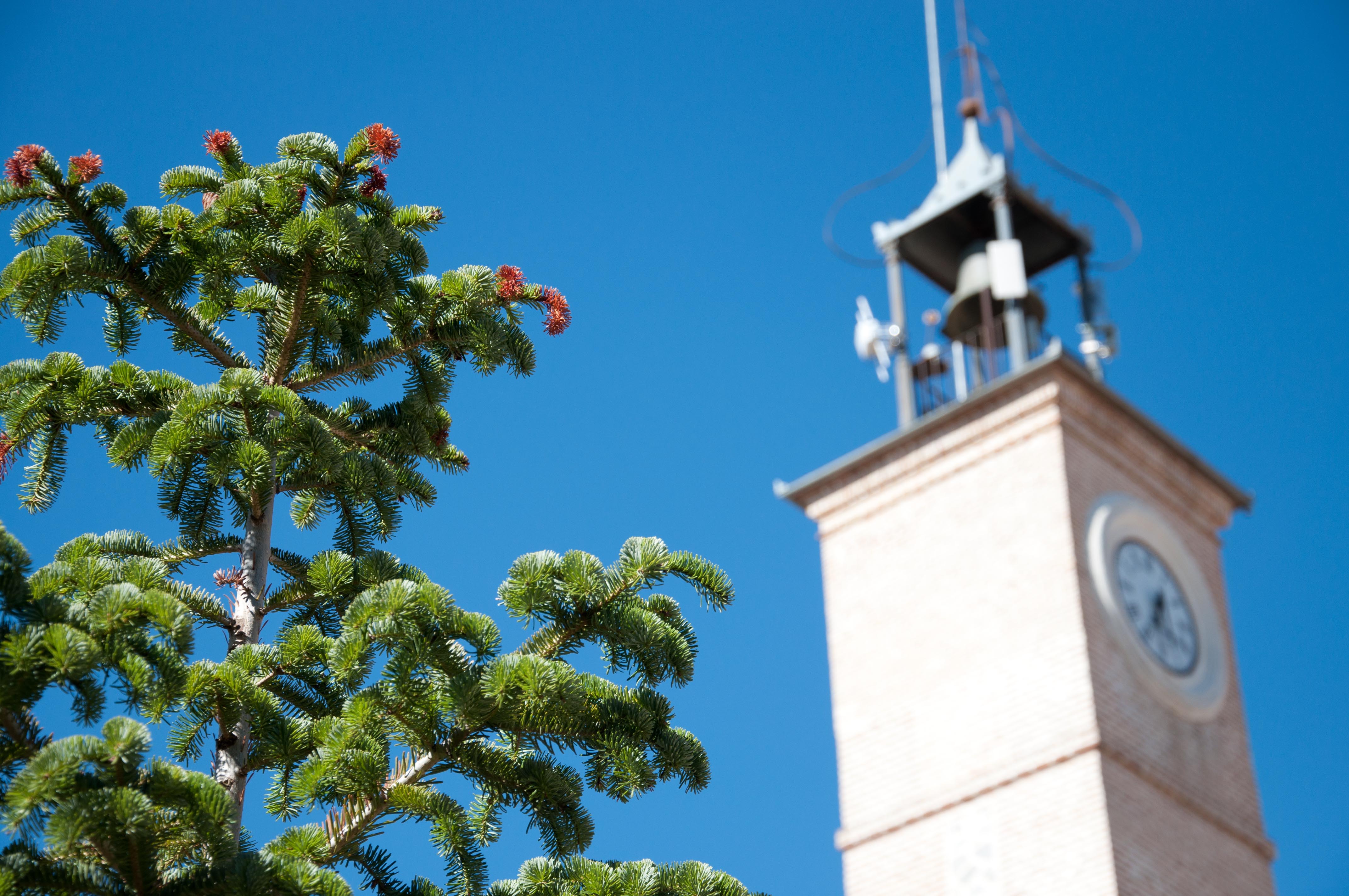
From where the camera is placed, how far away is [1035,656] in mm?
11086

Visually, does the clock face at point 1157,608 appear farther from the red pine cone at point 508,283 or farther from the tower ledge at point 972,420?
the red pine cone at point 508,283

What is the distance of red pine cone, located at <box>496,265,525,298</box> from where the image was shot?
11695 millimetres

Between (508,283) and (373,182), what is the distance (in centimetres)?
119

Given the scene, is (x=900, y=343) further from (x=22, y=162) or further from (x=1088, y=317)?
(x=22, y=162)

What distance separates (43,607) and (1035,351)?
8045mm

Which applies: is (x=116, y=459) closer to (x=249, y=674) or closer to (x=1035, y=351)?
(x=249, y=674)

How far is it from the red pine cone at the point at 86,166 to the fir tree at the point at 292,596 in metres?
A: 0.03

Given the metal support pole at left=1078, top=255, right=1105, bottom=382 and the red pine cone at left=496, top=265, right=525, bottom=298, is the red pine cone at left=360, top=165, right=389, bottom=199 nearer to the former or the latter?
the red pine cone at left=496, top=265, right=525, bottom=298

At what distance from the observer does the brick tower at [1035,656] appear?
10.6 metres

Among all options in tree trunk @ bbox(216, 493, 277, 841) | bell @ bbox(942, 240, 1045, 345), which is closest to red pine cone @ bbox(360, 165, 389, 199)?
tree trunk @ bbox(216, 493, 277, 841)

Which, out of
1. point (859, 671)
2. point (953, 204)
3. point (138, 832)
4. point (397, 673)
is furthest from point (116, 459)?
point (953, 204)

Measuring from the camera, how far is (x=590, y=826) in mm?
10977

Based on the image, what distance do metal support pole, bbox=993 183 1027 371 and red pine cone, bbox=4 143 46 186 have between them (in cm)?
690

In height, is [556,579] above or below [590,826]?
above
